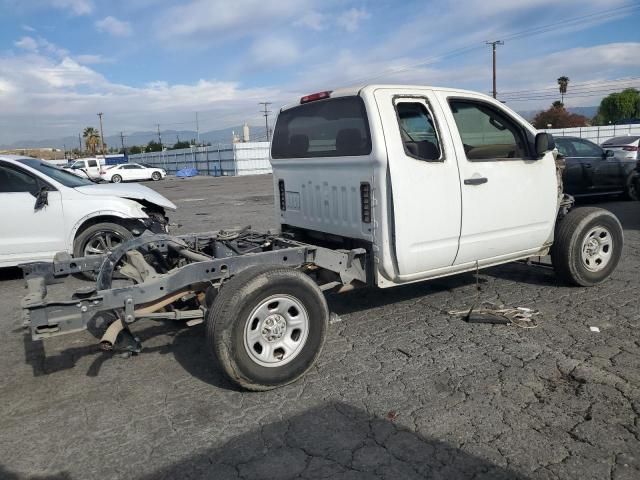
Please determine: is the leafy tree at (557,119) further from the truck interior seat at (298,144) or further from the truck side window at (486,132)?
the truck interior seat at (298,144)

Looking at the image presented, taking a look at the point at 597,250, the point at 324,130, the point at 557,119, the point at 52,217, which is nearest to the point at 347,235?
the point at 324,130

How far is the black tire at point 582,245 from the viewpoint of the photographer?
550 centimetres

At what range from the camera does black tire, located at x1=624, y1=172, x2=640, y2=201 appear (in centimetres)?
1244

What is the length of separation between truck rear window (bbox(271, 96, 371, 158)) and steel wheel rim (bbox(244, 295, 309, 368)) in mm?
1378

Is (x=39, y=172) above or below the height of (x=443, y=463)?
above

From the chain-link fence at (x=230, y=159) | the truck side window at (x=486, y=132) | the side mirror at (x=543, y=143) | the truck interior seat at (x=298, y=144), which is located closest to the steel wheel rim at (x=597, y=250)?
the side mirror at (x=543, y=143)

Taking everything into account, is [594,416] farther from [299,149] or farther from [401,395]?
[299,149]

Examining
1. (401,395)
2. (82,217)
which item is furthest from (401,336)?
(82,217)

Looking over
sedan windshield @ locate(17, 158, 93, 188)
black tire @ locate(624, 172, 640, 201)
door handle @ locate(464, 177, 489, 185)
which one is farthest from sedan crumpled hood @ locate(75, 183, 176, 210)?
black tire @ locate(624, 172, 640, 201)

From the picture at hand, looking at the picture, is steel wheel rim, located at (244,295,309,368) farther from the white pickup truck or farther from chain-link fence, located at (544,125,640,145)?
chain-link fence, located at (544,125,640,145)

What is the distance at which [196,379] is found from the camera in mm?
3945

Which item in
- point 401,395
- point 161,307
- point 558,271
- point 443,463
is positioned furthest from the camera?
point 558,271

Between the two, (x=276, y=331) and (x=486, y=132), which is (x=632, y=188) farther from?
(x=276, y=331)

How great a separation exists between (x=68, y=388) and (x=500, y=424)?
117 inches
